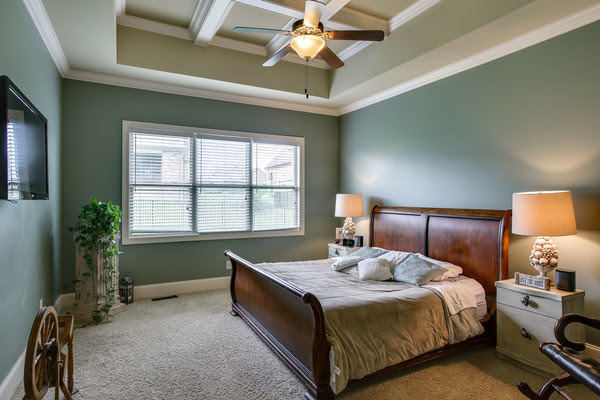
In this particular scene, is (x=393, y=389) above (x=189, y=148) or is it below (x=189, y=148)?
below

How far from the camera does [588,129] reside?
2588 millimetres

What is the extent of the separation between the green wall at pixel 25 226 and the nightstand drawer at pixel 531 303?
3.52 meters

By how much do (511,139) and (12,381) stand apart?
4.36m

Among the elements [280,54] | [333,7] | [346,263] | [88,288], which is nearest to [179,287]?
[88,288]

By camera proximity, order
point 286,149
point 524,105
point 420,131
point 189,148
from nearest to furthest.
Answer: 1. point 524,105
2. point 420,131
3. point 189,148
4. point 286,149

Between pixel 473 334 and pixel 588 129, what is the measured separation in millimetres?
1855

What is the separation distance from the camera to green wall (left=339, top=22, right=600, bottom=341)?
2.58m

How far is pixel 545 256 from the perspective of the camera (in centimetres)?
252

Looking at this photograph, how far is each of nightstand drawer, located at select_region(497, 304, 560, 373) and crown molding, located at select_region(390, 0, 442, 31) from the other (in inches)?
110

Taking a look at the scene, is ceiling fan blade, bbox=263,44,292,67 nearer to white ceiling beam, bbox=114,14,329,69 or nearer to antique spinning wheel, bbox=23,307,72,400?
white ceiling beam, bbox=114,14,329,69

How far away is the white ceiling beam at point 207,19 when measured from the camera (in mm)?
3162

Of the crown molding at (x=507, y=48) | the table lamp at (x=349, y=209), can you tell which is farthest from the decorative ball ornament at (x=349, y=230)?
the crown molding at (x=507, y=48)

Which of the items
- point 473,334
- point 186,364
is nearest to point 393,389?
point 473,334

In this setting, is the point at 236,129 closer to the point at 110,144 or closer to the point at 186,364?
the point at 110,144
